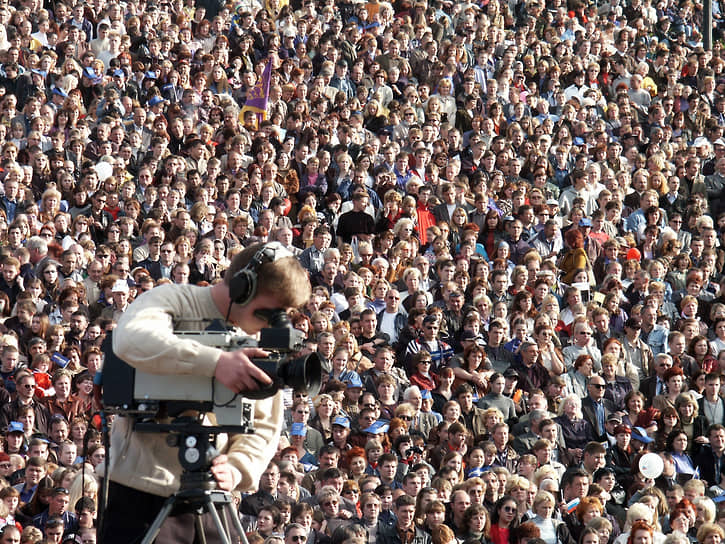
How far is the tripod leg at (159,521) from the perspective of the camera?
11.4ft

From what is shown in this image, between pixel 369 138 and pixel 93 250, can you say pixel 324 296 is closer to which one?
pixel 93 250

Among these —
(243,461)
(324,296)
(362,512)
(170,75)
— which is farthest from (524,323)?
(243,461)

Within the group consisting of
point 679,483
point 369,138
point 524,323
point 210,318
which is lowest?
point 679,483

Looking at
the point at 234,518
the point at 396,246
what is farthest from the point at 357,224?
the point at 234,518

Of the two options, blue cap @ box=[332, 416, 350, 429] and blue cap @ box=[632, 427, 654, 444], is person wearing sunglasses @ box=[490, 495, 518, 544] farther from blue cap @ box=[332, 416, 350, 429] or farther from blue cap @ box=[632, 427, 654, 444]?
blue cap @ box=[632, 427, 654, 444]

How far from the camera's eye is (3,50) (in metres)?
14.6

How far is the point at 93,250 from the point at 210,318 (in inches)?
318

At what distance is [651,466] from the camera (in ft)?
36.2

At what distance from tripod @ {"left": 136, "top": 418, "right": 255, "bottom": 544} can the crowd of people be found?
187 inches

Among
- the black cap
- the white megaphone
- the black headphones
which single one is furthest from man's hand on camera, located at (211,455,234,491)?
the black cap

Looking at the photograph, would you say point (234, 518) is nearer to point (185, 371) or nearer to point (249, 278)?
point (185, 371)

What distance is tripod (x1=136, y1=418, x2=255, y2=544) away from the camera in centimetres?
349

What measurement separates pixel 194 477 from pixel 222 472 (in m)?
0.12

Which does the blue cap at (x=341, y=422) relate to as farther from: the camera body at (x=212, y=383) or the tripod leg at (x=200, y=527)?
the camera body at (x=212, y=383)
